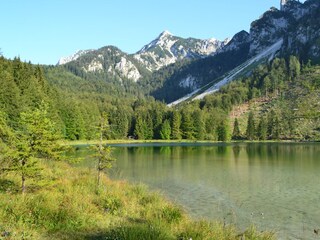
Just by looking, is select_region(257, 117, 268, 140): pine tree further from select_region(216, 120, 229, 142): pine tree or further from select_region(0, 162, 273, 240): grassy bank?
select_region(0, 162, 273, 240): grassy bank

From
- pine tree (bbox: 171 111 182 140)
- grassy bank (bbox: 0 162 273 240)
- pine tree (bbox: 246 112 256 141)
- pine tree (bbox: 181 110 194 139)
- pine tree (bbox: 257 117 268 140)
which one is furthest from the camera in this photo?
pine tree (bbox: 181 110 194 139)

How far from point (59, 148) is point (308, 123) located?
16640cm

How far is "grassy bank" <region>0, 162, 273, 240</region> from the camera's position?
37.6 feet

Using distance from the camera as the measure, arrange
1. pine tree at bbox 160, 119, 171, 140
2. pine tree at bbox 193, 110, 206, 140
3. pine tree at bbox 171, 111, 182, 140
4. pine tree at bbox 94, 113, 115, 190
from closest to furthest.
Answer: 1. pine tree at bbox 94, 113, 115, 190
2. pine tree at bbox 193, 110, 206, 140
3. pine tree at bbox 160, 119, 171, 140
4. pine tree at bbox 171, 111, 182, 140

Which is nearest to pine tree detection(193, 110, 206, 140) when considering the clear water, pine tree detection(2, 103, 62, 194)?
the clear water

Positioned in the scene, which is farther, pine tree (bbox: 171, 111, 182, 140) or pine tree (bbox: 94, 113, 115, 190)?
pine tree (bbox: 171, 111, 182, 140)

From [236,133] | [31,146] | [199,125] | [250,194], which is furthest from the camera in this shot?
[199,125]

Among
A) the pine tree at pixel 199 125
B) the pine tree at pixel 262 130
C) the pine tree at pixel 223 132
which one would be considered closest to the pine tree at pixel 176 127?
the pine tree at pixel 199 125

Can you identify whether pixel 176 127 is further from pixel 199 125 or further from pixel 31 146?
pixel 31 146

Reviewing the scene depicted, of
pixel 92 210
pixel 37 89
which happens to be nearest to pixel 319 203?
pixel 92 210

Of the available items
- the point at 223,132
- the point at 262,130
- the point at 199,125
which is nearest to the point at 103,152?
the point at 223,132

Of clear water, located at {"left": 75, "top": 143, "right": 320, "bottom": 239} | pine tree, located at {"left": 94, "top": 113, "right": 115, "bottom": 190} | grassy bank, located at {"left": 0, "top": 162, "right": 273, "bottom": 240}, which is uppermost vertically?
pine tree, located at {"left": 94, "top": 113, "right": 115, "bottom": 190}

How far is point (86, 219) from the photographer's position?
47.5 feet

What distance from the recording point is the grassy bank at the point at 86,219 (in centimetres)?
1145
